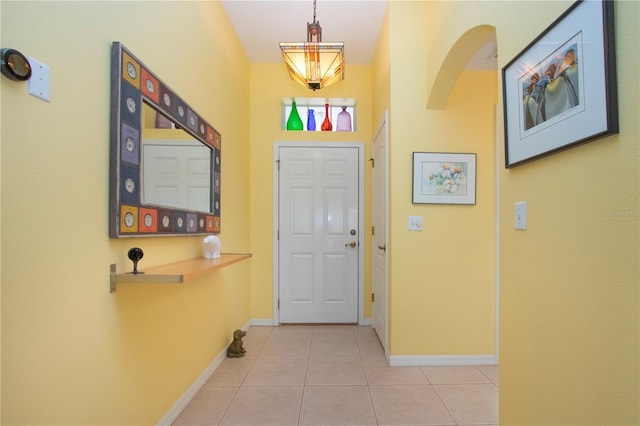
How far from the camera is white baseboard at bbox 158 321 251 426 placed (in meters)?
1.66

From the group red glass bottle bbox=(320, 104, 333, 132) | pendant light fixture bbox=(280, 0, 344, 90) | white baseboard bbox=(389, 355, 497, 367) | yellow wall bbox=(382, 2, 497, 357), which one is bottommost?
white baseboard bbox=(389, 355, 497, 367)

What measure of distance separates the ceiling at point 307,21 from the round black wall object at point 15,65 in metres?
2.10

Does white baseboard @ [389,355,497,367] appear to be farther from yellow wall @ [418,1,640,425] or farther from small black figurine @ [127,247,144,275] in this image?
small black figurine @ [127,247,144,275]

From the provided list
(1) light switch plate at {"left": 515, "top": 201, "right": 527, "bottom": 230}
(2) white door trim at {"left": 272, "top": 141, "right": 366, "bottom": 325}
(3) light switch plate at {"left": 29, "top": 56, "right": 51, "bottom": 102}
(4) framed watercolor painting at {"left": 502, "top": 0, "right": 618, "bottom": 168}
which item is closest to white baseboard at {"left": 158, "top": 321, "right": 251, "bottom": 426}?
(2) white door trim at {"left": 272, "top": 141, "right": 366, "bottom": 325}

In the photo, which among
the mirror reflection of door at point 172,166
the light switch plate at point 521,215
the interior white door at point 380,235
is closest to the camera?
the light switch plate at point 521,215

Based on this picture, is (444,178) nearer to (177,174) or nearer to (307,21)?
(307,21)

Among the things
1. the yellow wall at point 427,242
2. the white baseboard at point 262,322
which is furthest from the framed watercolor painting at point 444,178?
the white baseboard at point 262,322

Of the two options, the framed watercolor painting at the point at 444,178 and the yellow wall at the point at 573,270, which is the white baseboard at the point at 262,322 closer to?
the framed watercolor painting at the point at 444,178

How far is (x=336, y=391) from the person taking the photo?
2.02 m

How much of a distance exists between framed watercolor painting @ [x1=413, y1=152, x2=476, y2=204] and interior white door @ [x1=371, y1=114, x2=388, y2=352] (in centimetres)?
30

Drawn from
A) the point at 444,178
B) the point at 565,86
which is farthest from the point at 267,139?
the point at 565,86

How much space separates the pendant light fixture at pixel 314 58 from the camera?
169 centimetres

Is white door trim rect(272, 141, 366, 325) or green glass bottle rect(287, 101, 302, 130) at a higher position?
green glass bottle rect(287, 101, 302, 130)

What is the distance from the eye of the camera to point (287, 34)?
9.61ft
